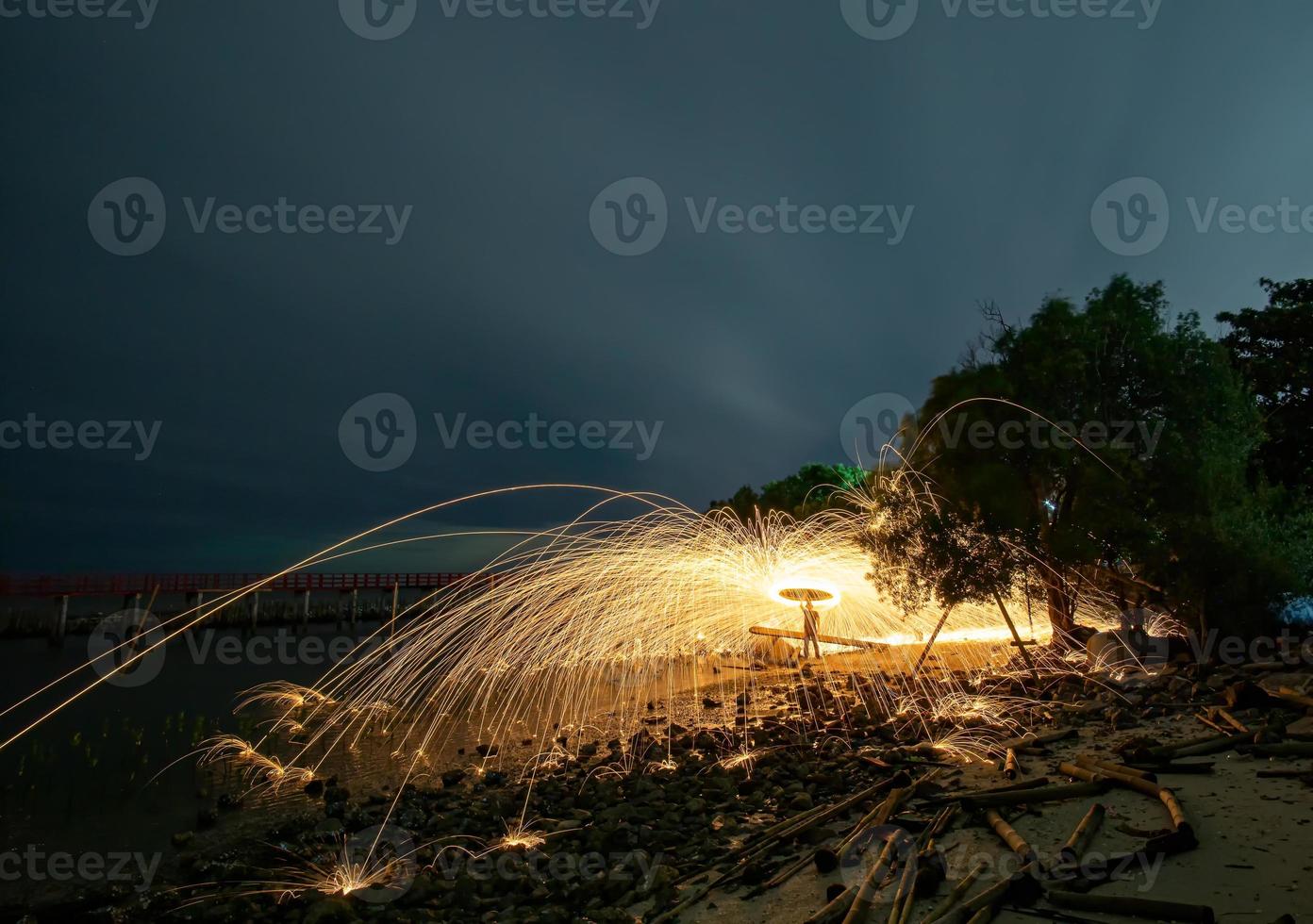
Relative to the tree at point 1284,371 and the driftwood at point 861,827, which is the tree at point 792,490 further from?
the driftwood at point 861,827

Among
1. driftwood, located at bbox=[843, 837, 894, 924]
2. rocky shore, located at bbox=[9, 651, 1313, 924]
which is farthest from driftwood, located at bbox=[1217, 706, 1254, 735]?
driftwood, located at bbox=[843, 837, 894, 924]

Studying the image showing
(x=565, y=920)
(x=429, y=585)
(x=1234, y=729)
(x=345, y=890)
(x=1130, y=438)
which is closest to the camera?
(x=565, y=920)

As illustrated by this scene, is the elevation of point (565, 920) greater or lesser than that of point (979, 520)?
lesser

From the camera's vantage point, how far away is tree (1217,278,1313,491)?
23.6 meters

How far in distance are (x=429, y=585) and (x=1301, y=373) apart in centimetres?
6294

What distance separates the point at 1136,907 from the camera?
186 inches

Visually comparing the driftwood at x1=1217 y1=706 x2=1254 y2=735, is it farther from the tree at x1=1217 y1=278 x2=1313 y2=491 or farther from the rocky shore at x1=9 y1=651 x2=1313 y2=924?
the tree at x1=1217 y1=278 x2=1313 y2=491

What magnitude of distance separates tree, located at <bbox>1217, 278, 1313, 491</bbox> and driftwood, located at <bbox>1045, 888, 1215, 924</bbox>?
23.9 metres

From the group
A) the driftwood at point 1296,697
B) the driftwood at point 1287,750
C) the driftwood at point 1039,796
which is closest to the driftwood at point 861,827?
the driftwood at point 1039,796

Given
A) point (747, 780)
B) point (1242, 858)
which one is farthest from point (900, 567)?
point (1242, 858)

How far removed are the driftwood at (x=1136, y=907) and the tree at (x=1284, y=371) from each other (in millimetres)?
23867

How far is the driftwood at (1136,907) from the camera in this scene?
4543 millimetres

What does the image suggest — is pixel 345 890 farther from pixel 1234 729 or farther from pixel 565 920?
pixel 1234 729

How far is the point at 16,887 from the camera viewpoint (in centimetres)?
961
